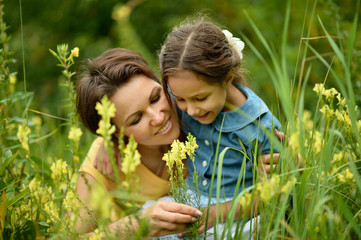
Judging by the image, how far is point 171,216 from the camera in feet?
5.18

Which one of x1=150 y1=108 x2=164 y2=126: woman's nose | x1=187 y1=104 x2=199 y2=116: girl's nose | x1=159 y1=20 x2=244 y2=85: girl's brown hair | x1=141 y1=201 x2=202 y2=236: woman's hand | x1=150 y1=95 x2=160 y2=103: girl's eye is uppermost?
x1=159 y1=20 x2=244 y2=85: girl's brown hair

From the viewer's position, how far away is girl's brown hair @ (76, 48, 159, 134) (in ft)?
6.99

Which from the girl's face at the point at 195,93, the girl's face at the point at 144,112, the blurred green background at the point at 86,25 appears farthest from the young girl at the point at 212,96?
the blurred green background at the point at 86,25

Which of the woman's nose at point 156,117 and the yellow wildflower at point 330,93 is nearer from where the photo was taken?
the yellow wildflower at point 330,93

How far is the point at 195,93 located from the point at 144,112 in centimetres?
32

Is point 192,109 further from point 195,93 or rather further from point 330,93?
point 330,93

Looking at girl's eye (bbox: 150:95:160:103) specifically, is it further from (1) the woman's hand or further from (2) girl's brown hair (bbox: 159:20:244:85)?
(1) the woman's hand

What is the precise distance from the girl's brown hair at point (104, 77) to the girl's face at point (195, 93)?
0.96 ft

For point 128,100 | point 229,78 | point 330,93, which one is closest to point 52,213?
point 128,100

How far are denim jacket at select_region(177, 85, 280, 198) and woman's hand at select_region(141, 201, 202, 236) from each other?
37 centimetres

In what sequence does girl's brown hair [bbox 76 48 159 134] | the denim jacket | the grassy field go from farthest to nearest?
girl's brown hair [bbox 76 48 159 134] → the denim jacket → the grassy field

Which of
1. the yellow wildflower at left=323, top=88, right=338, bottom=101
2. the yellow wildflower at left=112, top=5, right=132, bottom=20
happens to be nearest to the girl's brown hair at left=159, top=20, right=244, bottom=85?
the yellow wildflower at left=323, top=88, right=338, bottom=101

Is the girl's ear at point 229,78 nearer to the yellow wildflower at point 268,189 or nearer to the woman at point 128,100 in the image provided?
the woman at point 128,100

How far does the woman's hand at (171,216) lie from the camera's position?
61.5 inches
